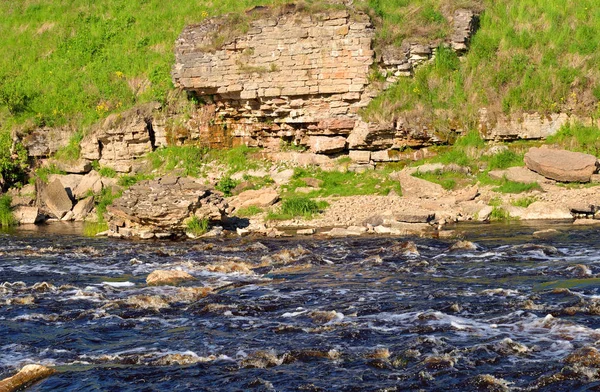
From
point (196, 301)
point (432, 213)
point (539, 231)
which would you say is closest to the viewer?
point (196, 301)

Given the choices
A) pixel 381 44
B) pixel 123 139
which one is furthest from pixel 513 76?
pixel 123 139

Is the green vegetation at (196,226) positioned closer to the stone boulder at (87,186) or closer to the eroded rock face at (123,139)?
the stone boulder at (87,186)

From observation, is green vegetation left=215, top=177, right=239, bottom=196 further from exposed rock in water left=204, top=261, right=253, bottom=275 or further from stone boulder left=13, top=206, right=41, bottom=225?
exposed rock in water left=204, top=261, right=253, bottom=275

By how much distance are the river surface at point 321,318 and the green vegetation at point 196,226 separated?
2.40m

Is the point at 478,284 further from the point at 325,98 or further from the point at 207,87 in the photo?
the point at 207,87

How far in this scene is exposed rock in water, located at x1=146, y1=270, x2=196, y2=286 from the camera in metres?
14.7

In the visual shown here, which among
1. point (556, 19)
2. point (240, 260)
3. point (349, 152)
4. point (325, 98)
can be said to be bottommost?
point (240, 260)

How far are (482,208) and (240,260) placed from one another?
24.6ft

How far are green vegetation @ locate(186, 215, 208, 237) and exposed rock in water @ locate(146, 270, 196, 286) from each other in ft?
18.0

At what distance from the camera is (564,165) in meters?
22.0

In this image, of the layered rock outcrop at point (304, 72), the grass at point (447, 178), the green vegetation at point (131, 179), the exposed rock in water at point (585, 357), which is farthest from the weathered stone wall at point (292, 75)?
the exposed rock in water at point (585, 357)

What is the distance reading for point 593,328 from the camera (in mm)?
10422

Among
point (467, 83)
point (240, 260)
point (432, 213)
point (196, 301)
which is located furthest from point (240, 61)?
point (196, 301)

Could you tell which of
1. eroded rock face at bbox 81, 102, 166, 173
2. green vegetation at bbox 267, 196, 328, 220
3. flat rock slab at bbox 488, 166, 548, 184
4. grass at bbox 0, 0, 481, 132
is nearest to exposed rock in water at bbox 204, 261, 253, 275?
green vegetation at bbox 267, 196, 328, 220
